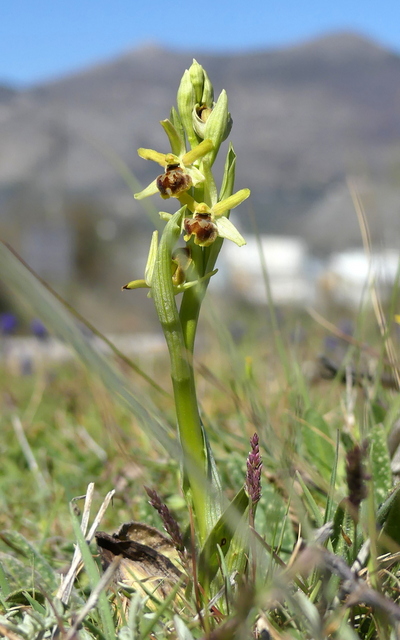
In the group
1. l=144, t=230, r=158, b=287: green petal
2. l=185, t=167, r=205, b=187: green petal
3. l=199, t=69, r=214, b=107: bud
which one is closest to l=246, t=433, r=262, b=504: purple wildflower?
l=144, t=230, r=158, b=287: green petal

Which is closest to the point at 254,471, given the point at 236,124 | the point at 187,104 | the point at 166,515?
the point at 166,515

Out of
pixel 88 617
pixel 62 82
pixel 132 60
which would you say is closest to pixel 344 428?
pixel 88 617

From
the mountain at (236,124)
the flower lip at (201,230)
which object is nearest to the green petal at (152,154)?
the flower lip at (201,230)

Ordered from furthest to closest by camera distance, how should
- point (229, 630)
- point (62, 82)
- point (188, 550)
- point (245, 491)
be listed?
point (62, 82) < point (188, 550) < point (245, 491) < point (229, 630)

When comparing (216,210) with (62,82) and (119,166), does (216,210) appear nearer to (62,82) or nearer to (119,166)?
(119,166)

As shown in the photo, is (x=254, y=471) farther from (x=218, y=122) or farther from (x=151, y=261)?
(x=218, y=122)

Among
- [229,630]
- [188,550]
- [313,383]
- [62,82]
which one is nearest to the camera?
[229,630]
